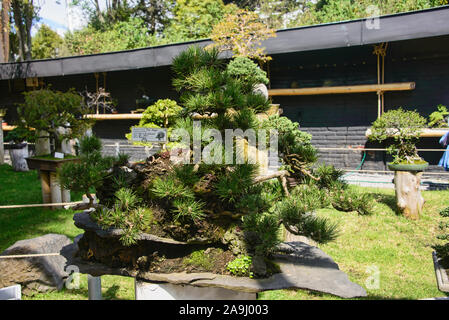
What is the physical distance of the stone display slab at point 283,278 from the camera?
61.9 inches

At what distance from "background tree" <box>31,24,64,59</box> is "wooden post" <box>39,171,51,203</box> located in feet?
46.2

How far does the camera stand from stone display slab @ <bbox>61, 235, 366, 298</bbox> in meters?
1.57

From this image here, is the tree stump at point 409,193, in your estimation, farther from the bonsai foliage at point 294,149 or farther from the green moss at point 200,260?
the green moss at point 200,260

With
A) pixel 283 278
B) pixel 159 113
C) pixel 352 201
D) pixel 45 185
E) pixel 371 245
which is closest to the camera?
pixel 283 278

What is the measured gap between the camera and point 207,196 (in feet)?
5.73

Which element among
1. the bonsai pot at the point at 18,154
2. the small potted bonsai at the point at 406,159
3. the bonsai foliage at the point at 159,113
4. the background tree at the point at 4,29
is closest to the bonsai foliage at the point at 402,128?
the small potted bonsai at the point at 406,159

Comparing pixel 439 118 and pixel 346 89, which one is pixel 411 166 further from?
pixel 346 89

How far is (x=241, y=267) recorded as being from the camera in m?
1.70

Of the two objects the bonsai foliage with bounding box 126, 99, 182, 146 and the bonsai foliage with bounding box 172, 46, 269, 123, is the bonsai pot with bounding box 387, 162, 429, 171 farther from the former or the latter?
the bonsai foliage with bounding box 172, 46, 269, 123

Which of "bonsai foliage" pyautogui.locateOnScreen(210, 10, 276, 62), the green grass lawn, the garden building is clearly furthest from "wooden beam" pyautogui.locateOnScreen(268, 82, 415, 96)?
the green grass lawn

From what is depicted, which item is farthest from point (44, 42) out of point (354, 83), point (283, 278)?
point (283, 278)

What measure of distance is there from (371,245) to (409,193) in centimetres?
90

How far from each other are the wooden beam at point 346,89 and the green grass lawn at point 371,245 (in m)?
1.98
